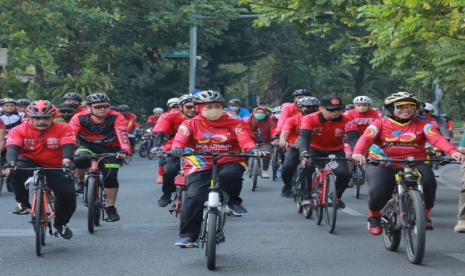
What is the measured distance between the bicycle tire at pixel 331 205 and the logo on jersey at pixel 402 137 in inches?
68.8

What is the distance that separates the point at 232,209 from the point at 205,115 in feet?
3.09

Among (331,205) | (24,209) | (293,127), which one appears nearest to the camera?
(24,209)

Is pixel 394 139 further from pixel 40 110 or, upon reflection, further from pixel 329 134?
→ pixel 40 110

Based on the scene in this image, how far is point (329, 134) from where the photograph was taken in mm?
12281

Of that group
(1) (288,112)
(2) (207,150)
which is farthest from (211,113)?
(1) (288,112)

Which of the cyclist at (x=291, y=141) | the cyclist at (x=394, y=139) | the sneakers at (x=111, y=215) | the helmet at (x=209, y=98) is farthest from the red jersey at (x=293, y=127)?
the helmet at (x=209, y=98)

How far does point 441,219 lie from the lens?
13.0 m

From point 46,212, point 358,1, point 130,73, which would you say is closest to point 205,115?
point 46,212

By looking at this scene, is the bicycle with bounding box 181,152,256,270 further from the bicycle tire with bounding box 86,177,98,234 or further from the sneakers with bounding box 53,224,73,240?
the bicycle tire with bounding box 86,177,98,234

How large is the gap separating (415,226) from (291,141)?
5.99 metres

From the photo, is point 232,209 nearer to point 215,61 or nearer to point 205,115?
point 205,115

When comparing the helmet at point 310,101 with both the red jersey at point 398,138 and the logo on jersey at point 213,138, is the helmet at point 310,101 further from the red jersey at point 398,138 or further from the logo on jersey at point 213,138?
the logo on jersey at point 213,138

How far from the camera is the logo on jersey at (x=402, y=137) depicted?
9609mm

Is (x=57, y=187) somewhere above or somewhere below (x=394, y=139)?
below
